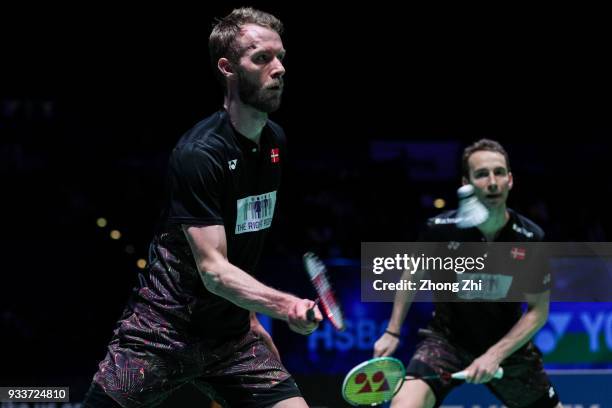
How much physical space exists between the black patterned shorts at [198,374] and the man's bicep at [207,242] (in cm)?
40

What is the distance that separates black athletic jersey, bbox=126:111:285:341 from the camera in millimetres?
2951

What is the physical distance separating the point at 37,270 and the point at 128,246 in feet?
2.36

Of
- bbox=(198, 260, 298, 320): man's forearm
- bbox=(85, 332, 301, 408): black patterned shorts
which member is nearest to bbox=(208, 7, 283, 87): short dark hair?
bbox=(198, 260, 298, 320): man's forearm

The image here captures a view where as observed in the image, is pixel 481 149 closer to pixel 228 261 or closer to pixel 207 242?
pixel 228 261

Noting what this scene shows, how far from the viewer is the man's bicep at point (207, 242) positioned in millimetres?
2881

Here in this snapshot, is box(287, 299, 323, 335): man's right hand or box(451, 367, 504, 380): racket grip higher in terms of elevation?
box(287, 299, 323, 335): man's right hand

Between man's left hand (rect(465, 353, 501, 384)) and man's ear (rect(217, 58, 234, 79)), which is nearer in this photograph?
man's ear (rect(217, 58, 234, 79))

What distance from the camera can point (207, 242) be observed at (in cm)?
289

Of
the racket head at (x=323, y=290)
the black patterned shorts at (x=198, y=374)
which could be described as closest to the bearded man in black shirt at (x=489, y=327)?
the black patterned shorts at (x=198, y=374)

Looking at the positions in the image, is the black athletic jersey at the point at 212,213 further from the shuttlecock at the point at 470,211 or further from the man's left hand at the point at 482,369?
the shuttlecock at the point at 470,211

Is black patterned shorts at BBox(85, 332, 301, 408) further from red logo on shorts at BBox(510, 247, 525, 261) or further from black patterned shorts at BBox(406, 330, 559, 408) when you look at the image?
red logo on shorts at BBox(510, 247, 525, 261)

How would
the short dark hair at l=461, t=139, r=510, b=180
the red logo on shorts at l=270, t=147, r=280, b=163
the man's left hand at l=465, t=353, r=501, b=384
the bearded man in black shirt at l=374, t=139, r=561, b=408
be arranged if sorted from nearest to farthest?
1. the red logo on shorts at l=270, t=147, r=280, b=163
2. the man's left hand at l=465, t=353, r=501, b=384
3. the bearded man in black shirt at l=374, t=139, r=561, b=408
4. the short dark hair at l=461, t=139, r=510, b=180

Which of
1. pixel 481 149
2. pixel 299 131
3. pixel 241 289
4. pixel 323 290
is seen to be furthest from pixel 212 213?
pixel 299 131

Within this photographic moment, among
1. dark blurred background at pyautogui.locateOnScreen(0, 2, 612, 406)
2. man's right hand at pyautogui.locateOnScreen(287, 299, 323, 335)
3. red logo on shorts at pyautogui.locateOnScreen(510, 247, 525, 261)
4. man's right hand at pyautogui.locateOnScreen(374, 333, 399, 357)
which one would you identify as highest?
dark blurred background at pyautogui.locateOnScreen(0, 2, 612, 406)
